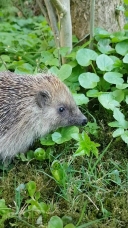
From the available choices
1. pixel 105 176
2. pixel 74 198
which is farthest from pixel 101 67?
pixel 74 198

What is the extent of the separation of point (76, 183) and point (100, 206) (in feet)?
0.82

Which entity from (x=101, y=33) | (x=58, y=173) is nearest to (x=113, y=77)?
(x=101, y=33)

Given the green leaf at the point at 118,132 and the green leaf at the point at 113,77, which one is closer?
the green leaf at the point at 118,132

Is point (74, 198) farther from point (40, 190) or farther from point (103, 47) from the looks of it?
point (103, 47)

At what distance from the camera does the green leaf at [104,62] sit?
4000 mm

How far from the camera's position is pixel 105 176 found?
10.6 ft

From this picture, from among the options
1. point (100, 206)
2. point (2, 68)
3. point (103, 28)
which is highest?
point (103, 28)

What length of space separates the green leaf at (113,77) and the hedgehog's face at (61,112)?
406 mm

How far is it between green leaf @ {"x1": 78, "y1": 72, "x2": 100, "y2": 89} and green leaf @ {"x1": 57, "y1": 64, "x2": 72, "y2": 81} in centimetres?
12

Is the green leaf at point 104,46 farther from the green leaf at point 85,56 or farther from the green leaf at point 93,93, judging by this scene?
the green leaf at point 93,93

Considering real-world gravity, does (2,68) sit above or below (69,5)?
below

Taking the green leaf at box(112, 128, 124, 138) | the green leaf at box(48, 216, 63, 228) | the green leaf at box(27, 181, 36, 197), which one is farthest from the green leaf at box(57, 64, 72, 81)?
the green leaf at box(48, 216, 63, 228)

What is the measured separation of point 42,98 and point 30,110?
0.47ft

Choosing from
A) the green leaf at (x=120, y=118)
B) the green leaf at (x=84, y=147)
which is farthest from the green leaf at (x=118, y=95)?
the green leaf at (x=84, y=147)
